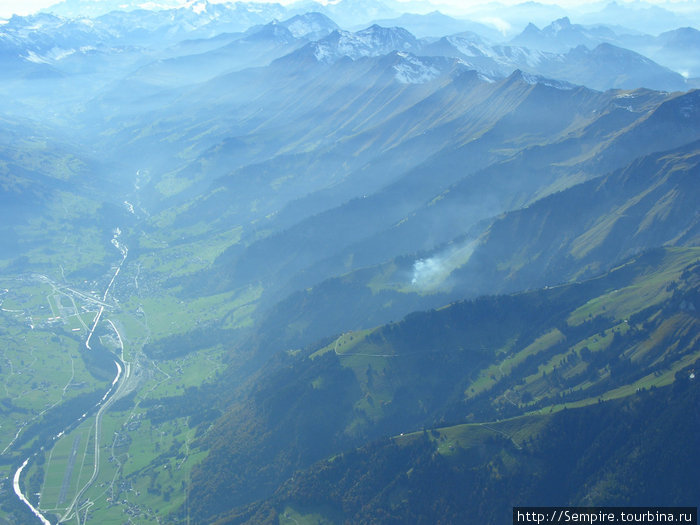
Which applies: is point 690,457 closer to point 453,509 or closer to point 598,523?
point 598,523

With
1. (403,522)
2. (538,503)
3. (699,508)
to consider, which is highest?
(699,508)

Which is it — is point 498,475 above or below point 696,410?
below

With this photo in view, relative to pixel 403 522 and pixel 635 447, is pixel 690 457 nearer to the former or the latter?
pixel 635 447

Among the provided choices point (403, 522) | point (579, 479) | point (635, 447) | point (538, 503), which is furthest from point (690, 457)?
point (403, 522)

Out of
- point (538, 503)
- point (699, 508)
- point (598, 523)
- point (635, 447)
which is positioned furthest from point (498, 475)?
point (699, 508)

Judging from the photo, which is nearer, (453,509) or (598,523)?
(598,523)

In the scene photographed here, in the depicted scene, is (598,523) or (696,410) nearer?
(598,523)

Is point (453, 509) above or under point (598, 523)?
under
